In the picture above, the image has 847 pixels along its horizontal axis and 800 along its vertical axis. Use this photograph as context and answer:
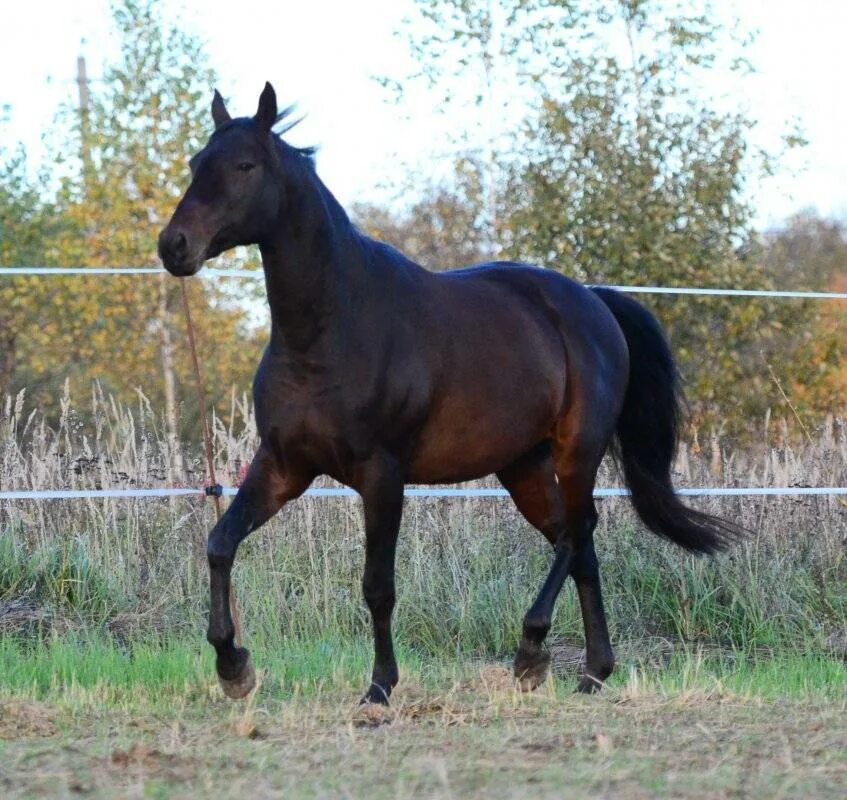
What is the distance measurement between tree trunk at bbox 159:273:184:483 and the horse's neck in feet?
8.61

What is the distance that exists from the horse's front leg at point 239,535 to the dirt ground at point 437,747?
12 centimetres

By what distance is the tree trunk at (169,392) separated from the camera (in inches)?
293

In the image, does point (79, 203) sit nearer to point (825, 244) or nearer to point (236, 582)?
point (236, 582)

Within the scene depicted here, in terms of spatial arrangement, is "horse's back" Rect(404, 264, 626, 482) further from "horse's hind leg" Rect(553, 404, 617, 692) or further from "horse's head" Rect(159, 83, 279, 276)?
"horse's head" Rect(159, 83, 279, 276)

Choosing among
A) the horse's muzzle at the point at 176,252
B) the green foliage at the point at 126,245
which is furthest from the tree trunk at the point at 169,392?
the horse's muzzle at the point at 176,252

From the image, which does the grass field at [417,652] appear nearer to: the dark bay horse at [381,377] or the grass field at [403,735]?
the grass field at [403,735]

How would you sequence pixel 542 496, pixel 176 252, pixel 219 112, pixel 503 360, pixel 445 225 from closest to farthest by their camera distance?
pixel 176 252 < pixel 219 112 < pixel 503 360 < pixel 542 496 < pixel 445 225

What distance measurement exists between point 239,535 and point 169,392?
7.33 meters

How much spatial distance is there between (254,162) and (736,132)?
8.43 m

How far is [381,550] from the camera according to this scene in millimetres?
4930

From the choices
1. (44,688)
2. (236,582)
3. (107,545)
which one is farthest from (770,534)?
(44,688)

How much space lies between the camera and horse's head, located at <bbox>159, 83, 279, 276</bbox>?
4484 mm

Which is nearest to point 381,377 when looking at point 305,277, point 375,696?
point 305,277

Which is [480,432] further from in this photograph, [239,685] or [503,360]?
[239,685]
